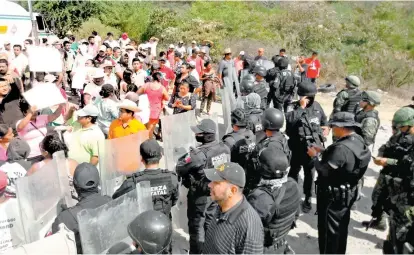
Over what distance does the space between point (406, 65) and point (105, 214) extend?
15197 millimetres

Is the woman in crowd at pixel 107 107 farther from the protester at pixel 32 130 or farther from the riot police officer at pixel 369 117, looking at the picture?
the riot police officer at pixel 369 117

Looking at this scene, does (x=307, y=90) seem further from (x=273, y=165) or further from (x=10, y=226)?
(x=10, y=226)

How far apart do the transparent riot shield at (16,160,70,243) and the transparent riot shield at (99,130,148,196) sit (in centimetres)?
48

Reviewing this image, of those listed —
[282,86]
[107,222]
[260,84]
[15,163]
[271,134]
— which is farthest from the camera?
[282,86]

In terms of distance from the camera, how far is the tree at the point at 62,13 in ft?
76.3

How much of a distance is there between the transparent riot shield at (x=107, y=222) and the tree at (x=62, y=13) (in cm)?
2200

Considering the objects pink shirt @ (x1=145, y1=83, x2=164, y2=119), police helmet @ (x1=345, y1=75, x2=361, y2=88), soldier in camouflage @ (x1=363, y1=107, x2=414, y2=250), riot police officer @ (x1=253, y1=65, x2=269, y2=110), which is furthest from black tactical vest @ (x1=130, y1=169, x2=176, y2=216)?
riot police officer @ (x1=253, y1=65, x2=269, y2=110)

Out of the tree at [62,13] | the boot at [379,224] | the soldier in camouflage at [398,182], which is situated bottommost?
the boot at [379,224]

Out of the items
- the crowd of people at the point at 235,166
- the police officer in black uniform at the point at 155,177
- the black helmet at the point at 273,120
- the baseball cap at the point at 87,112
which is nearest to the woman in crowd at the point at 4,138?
the crowd of people at the point at 235,166

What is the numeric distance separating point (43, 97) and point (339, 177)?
3486mm

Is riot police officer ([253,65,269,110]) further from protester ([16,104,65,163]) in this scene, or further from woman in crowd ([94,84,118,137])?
protester ([16,104,65,163])

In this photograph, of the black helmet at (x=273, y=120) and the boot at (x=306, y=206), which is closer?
the black helmet at (x=273, y=120)

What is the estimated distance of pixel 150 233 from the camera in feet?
7.18

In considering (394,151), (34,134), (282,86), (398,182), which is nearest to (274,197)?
(398,182)
